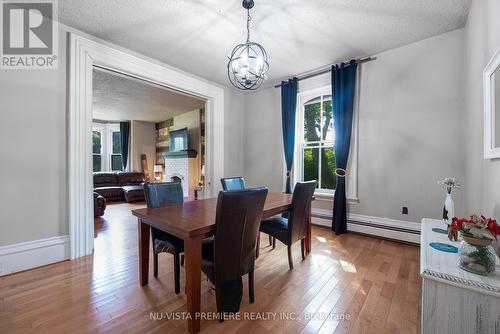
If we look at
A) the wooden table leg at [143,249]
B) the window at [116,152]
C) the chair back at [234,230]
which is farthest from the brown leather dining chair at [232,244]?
the window at [116,152]

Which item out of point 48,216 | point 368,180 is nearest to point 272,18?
point 368,180

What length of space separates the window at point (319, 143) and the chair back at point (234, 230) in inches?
101

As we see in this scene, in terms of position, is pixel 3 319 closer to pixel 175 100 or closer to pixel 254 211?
pixel 254 211

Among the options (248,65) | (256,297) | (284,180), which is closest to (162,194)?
(256,297)

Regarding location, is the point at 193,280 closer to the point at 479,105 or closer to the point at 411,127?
the point at 479,105

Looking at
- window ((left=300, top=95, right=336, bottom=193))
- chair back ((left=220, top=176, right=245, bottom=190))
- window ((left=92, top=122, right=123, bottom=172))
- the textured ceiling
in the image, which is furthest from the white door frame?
window ((left=92, top=122, right=123, bottom=172))

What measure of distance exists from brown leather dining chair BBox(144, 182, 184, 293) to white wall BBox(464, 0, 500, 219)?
7.74ft

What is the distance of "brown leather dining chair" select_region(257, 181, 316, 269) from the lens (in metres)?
2.21

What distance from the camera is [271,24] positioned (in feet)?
8.11

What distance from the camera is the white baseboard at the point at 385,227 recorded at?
2912 millimetres

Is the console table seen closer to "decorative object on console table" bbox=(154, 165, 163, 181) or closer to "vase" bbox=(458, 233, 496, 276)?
"vase" bbox=(458, 233, 496, 276)

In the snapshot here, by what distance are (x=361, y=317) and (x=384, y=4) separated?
2.83m

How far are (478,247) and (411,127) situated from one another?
230 cm

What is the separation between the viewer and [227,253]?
147 cm
